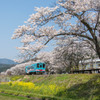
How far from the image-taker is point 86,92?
9641mm

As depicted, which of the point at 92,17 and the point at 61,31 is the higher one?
the point at 92,17

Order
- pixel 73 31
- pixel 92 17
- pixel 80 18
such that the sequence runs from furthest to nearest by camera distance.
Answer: pixel 92 17 → pixel 73 31 → pixel 80 18

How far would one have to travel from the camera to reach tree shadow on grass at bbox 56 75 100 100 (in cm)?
887

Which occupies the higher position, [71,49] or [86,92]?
[71,49]

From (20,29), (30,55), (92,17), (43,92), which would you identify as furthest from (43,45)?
(92,17)

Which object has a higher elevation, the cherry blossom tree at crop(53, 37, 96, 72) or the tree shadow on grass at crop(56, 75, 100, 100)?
the cherry blossom tree at crop(53, 37, 96, 72)

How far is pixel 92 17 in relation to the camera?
36.8 ft

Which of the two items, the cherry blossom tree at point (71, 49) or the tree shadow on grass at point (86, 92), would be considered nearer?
the tree shadow on grass at point (86, 92)

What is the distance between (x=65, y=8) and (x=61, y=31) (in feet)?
4.21

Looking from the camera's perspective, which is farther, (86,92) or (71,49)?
(71,49)

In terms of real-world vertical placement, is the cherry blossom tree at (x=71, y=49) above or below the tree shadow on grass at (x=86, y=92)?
above

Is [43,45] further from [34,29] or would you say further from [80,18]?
[80,18]

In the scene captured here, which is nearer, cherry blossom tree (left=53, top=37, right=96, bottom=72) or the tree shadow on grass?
the tree shadow on grass

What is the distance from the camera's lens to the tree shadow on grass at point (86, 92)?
8.87 meters
